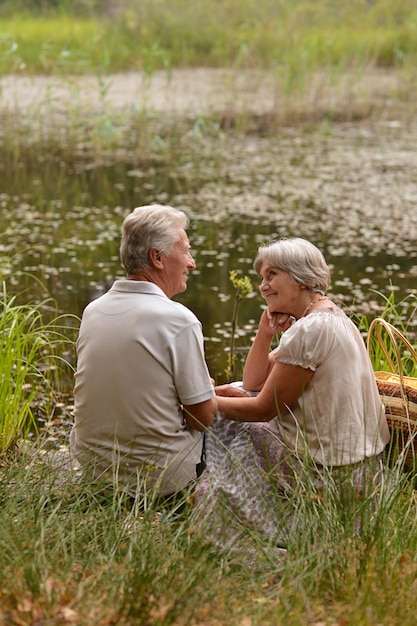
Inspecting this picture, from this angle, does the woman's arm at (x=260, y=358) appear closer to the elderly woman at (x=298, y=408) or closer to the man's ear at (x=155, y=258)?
the elderly woman at (x=298, y=408)

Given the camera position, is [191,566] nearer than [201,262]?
Yes

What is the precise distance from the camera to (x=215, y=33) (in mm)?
15078

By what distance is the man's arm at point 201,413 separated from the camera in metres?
2.87

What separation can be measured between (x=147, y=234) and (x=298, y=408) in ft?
2.21

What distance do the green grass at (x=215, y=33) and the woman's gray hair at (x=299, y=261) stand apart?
10583 millimetres

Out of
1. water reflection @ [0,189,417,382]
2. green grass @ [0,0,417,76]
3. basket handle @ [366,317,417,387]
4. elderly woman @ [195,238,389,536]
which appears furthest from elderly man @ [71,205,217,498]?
green grass @ [0,0,417,76]

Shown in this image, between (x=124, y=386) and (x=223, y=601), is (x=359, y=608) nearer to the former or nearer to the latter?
(x=223, y=601)

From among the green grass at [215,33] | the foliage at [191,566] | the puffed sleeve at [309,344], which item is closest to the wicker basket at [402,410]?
the puffed sleeve at [309,344]

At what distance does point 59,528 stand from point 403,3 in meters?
16.0

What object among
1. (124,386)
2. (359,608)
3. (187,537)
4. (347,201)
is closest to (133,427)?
(124,386)

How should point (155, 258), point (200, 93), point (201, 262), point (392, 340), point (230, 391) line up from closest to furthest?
point (155, 258) → point (392, 340) → point (230, 391) → point (201, 262) → point (200, 93)

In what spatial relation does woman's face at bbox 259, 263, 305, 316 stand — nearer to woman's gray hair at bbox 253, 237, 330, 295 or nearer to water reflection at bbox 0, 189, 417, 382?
woman's gray hair at bbox 253, 237, 330, 295

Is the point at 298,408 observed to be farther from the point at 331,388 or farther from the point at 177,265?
the point at 177,265

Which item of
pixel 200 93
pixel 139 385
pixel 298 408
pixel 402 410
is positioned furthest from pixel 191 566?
pixel 200 93
